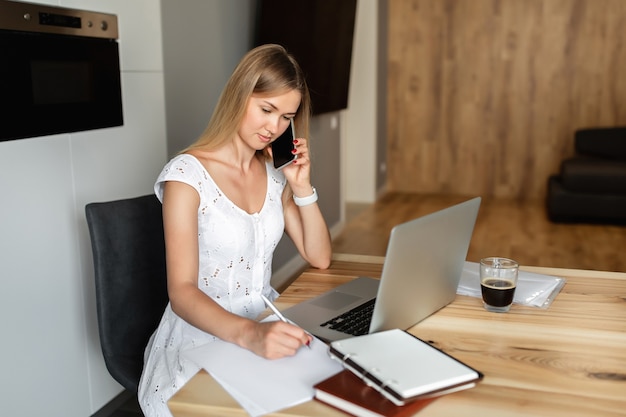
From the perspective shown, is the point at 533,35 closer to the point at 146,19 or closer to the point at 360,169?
the point at 360,169

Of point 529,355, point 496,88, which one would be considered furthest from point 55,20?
point 496,88

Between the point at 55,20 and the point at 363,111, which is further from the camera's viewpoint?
the point at 363,111

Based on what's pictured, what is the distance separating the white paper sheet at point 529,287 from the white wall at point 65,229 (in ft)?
4.12

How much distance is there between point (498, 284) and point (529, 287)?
0.56 feet

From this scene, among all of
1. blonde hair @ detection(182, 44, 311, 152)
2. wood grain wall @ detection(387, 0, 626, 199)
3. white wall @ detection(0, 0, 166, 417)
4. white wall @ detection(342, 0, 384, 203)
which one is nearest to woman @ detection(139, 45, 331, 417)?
blonde hair @ detection(182, 44, 311, 152)

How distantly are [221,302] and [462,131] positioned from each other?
17.7 ft

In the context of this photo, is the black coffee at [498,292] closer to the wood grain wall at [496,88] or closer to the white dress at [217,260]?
the white dress at [217,260]

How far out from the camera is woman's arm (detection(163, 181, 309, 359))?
1.14 m

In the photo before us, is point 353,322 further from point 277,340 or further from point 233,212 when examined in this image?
point 233,212

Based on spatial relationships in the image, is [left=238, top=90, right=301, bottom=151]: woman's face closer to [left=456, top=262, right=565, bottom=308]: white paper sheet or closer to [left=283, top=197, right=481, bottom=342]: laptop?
[left=283, top=197, right=481, bottom=342]: laptop

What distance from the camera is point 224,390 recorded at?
1026 mm

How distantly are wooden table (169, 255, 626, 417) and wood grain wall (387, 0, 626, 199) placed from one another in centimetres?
511

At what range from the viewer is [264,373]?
3.53 ft

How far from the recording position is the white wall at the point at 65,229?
1878 millimetres
